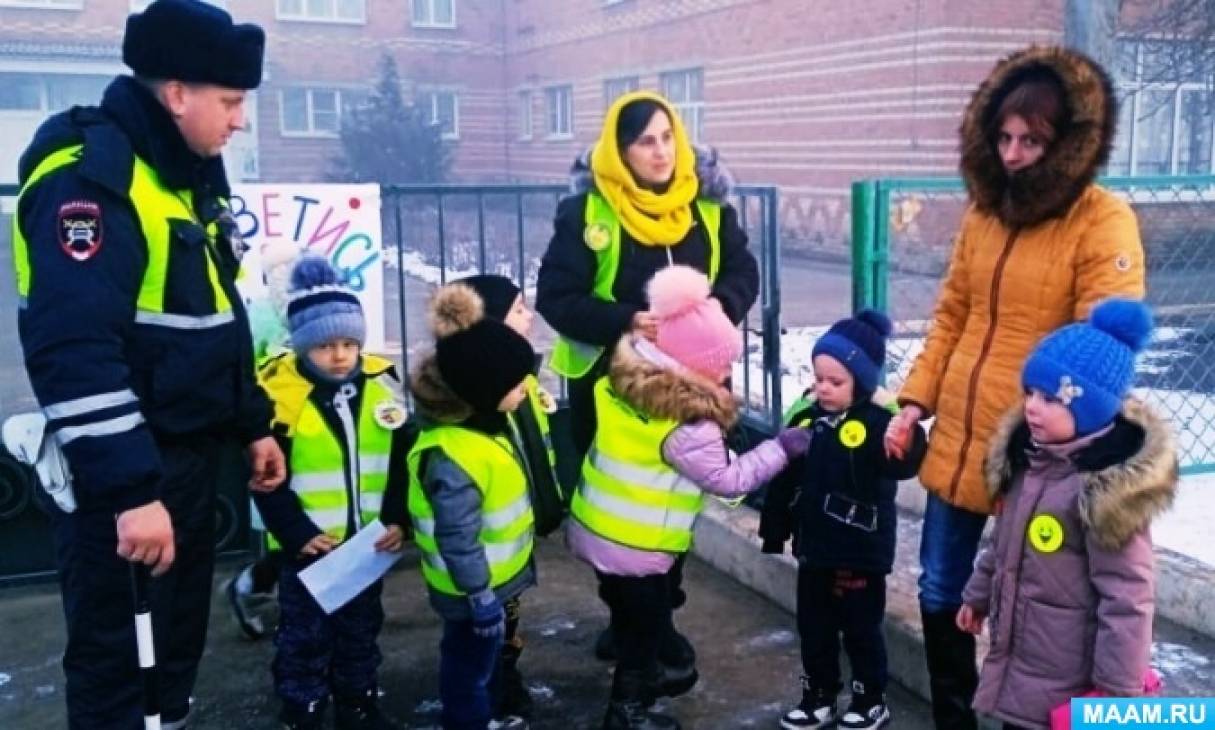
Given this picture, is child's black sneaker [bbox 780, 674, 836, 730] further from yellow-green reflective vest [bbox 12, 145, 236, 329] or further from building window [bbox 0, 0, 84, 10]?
building window [bbox 0, 0, 84, 10]

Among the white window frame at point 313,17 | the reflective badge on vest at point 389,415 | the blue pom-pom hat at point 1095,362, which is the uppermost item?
the white window frame at point 313,17

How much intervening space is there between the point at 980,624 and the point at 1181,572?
1.33 m

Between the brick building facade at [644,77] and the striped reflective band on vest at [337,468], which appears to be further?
the brick building facade at [644,77]

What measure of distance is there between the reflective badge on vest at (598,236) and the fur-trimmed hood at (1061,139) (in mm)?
1153

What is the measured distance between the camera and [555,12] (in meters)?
30.4

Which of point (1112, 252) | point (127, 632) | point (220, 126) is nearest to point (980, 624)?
point (1112, 252)

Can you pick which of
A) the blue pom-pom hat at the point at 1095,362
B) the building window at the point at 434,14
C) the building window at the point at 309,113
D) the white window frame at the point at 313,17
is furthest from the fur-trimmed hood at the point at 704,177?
the building window at the point at 434,14

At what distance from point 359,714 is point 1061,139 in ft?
8.13

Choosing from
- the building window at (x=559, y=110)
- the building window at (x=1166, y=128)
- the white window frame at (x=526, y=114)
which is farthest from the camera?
the white window frame at (x=526, y=114)

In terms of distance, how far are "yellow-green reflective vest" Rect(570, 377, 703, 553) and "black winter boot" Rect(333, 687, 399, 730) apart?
33.5 inches

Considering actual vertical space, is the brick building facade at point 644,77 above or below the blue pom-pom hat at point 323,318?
above

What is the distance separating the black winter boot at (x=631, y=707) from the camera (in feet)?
10.5

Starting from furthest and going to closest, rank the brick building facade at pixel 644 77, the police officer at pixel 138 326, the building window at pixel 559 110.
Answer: the building window at pixel 559 110, the brick building facade at pixel 644 77, the police officer at pixel 138 326

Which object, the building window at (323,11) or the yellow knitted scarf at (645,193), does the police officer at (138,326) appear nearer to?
the yellow knitted scarf at (645,193)
